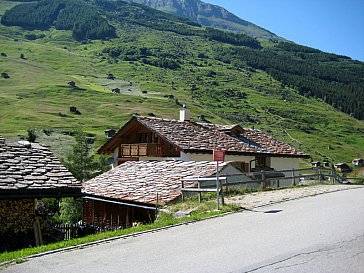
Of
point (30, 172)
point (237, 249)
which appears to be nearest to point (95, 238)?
point (30, 172)

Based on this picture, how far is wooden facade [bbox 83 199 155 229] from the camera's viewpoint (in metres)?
21.2

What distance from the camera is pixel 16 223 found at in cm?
1324

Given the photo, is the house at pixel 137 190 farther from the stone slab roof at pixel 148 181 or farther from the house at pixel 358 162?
the house at pixel 358 162

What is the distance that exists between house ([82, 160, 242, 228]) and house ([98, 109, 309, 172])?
5873 mm

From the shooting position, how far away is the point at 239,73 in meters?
193

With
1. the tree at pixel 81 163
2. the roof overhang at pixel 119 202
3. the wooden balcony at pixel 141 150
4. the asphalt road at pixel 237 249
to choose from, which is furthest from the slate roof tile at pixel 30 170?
the tree at pixel 81 163

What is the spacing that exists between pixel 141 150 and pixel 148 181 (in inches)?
484

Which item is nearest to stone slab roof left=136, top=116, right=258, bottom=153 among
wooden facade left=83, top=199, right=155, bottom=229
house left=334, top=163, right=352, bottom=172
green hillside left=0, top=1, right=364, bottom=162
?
wooden facade left=83, top=199, right=155, bottom=229

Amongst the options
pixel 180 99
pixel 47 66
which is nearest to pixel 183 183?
pixel 180 99

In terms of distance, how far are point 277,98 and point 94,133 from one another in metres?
91.4

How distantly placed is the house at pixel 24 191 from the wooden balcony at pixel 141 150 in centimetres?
1976

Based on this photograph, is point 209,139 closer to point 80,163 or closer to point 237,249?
point 80,163

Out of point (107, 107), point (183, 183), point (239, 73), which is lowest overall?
point (183, 183)

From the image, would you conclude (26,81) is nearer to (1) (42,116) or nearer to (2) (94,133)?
(1) (42,116)
